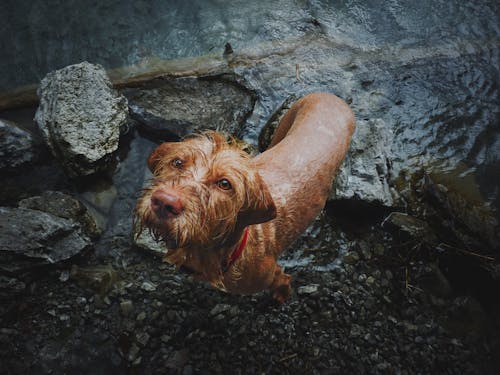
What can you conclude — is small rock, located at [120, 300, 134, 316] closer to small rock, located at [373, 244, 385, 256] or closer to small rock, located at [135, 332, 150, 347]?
small rock, located at [135, 332, 150, 347]

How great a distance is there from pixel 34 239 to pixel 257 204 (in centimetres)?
294

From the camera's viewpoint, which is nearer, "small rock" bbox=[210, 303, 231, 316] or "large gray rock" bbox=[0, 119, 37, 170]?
"small rock" bbox=[210, 303, 231, 316]

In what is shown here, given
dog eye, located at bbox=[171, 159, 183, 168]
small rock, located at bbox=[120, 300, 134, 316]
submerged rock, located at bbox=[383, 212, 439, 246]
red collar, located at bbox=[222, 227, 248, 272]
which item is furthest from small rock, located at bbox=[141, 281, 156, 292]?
submerged rock, located at bbox=[383, 212, 439, 246]

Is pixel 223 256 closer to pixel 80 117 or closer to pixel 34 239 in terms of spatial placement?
pixel 34 239

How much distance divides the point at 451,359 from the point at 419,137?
3144mm

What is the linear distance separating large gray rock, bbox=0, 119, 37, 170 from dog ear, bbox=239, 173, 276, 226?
380 centimetres

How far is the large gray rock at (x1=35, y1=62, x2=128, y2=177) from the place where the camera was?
5000mm

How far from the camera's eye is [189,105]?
595 cm

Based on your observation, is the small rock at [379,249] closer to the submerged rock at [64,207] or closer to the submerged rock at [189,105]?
the submerged rock at [189,105]

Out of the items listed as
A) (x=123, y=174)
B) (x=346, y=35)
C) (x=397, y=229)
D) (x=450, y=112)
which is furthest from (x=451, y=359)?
(x=346, y=35)

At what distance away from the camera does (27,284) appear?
4320 millimetres

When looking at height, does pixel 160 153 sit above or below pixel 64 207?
above

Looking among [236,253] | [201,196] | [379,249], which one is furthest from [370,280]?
[201,196]

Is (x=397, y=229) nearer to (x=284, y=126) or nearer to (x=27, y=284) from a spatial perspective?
(x=284, y=126)
